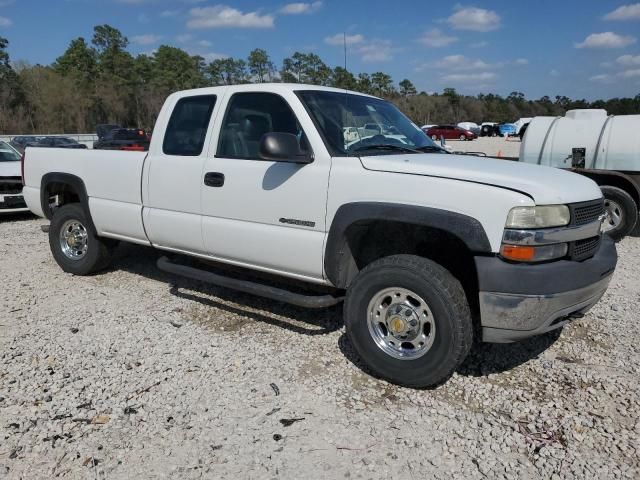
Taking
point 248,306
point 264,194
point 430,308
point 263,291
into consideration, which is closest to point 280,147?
point 264,194

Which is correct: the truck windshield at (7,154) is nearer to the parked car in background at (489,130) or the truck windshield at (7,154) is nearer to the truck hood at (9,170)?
the truck hood at (9,170)

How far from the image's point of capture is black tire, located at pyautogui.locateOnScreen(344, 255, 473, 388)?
317cm

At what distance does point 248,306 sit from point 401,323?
2.02 meters

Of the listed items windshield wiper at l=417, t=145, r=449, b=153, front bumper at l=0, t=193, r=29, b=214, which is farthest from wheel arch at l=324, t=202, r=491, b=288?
front bumper at l=0, t=193, r=29, b=214

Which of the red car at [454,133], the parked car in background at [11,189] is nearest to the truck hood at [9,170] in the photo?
the parked car in background at [11,189]

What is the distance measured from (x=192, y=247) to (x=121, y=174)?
3.81ft

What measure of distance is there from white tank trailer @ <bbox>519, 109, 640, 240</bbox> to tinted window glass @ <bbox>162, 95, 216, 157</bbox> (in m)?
6.18

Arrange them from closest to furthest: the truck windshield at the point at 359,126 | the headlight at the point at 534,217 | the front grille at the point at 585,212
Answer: the headlight at the point at 534,217 → the front grille at the point at 585,212 → the truck windshield at the point at 359,126

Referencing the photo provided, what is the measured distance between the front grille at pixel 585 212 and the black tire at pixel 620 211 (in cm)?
507

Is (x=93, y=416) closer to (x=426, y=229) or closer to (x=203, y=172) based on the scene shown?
(x=203, y=172)

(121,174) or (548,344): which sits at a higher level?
(121,174)

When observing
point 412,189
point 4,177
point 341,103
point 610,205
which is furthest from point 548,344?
point 4,177

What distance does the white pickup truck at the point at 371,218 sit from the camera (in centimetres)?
303

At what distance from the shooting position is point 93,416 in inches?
125
